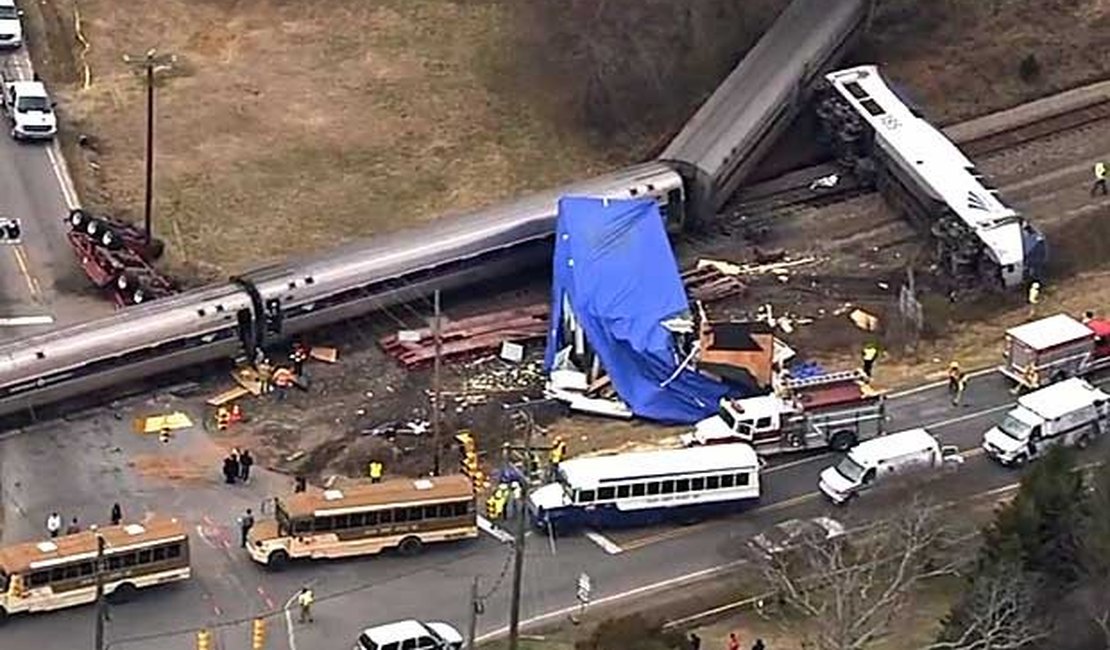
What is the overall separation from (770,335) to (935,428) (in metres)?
3.91

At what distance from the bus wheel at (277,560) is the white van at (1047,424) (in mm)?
13888

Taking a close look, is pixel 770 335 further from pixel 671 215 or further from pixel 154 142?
pixel 154 142

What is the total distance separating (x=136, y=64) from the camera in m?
69.5

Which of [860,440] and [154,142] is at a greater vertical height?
[154,142]

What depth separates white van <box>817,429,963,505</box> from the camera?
49312 mm

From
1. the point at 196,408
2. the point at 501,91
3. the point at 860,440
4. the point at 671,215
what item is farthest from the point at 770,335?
the point at 501,91

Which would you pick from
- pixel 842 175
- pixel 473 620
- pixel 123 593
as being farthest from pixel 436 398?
pixel 842 175

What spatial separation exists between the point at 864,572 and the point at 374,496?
9.77 metres

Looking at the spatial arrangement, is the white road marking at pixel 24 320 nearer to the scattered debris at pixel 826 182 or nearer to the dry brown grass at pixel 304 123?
the dry brown grass at pixel 304 123

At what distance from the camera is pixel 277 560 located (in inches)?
1861

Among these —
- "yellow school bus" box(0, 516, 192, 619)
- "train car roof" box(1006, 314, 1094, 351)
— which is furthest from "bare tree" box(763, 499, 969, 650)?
"yellow school bus" box(0, 516, 192, 619)

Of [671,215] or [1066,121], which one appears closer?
[671,215]

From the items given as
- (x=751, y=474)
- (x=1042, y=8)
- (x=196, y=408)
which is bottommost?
(x=751, y=474)

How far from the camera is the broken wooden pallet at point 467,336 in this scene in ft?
182
